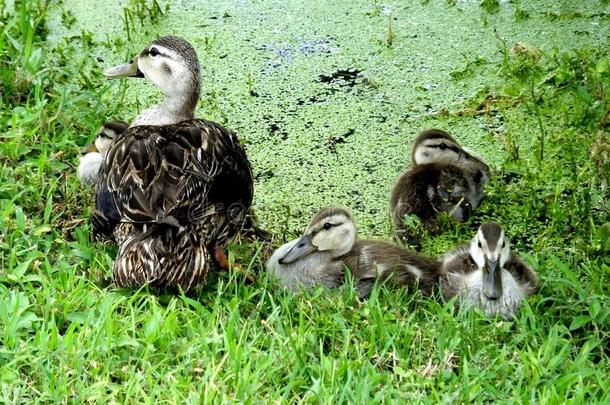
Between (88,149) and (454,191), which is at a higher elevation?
(88,149)

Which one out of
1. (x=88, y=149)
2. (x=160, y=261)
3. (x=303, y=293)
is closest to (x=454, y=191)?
(x=303, y=293)

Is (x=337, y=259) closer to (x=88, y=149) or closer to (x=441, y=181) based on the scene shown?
(x=441, y=181)

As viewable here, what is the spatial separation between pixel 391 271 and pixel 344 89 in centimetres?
217

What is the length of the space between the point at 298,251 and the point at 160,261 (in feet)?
2.37

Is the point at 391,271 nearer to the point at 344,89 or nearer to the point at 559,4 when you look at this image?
the point at 344,89

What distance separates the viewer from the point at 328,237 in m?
4.99

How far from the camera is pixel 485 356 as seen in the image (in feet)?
14.0

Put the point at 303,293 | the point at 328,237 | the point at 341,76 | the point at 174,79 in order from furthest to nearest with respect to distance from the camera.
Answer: the point at 341,76 → the point at 174,79 → the point at 328,237 → the point at 303,293

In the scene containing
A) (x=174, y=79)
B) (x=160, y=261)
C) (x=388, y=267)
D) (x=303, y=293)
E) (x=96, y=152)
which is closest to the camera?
(x=160, y=261)

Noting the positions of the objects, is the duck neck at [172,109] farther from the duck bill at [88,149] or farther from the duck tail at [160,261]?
the duck tail at [160,261]

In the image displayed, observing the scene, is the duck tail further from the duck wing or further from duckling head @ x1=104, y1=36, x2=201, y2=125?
duckling head @ x1=104, y1=36, x2=201, y2=125

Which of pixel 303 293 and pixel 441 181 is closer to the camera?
pixel 303 293

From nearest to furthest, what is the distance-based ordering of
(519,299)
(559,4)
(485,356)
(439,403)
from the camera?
(439,403) → (485,356) → (519,299) → (559,4)

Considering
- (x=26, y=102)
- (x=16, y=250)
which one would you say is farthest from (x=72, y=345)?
(x=26, y=102)
